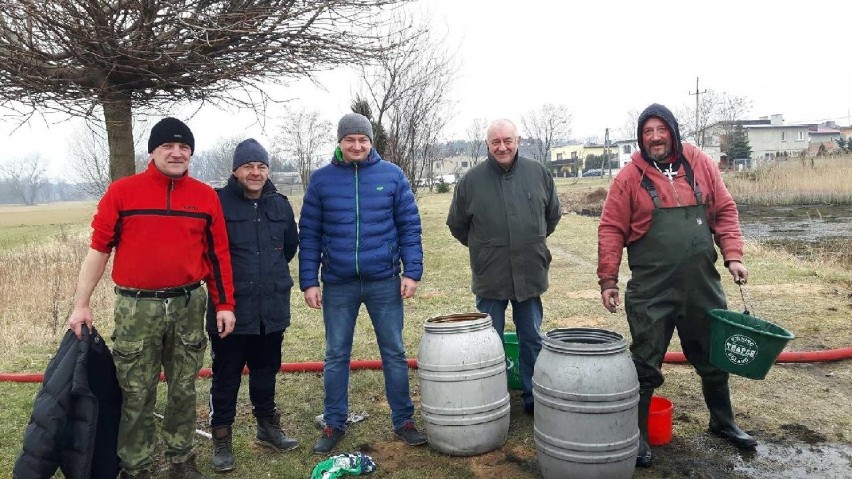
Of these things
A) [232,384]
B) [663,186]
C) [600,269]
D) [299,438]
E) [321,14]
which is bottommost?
[299,438]

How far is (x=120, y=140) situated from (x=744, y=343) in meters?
4.24

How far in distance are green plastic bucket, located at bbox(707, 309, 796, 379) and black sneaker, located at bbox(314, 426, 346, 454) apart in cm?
→ 222

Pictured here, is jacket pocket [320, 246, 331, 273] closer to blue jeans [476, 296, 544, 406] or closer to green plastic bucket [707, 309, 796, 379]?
blue jeans [476, 296, 544, 406]

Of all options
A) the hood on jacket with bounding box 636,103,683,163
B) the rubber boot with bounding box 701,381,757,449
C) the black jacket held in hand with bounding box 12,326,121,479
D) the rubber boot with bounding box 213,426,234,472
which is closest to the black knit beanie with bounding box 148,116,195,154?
the black jacket held in hand with bounding box 12,326,121,479

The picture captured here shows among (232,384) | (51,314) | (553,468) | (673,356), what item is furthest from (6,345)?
(673,356)

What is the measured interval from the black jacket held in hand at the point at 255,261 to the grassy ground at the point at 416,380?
2.80 feet

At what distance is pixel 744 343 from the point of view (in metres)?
3.06

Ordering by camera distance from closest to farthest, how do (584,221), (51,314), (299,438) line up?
1. (299,438)
2. (51,314)
3. (584,221)

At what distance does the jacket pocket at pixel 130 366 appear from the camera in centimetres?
305

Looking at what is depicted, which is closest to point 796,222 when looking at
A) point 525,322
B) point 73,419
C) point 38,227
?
point 525,322

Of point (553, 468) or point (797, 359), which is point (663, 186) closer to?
point (553, 468)

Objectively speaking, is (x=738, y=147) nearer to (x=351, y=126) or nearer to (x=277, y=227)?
(x=351, y=126)

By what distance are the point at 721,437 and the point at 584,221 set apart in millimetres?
16004

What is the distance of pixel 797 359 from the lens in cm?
483
